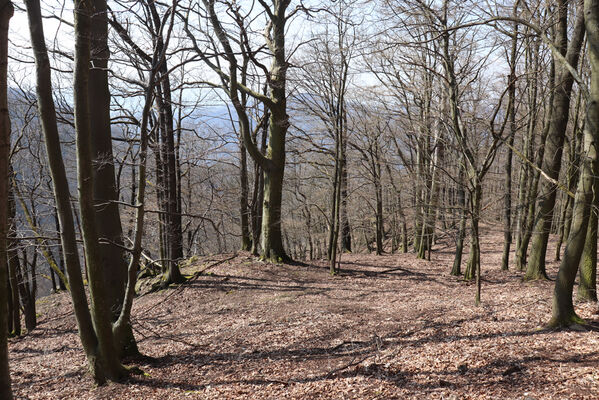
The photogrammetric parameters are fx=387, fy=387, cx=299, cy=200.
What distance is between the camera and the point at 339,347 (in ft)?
A: 19.6

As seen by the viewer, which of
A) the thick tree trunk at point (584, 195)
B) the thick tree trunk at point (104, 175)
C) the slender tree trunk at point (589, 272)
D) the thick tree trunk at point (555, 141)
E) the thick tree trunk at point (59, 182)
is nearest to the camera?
the thick tree trunk at point (59, 182)

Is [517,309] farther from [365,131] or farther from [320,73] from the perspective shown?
[365,131]

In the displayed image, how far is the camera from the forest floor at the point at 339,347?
439 cm

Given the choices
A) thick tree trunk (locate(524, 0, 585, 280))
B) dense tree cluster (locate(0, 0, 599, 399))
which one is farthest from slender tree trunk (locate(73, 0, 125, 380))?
thick tree trunk (locate(524, 0, 585, 280))

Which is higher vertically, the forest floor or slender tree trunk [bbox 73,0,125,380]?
slender tree trunk [bbox 73,0,125,380]

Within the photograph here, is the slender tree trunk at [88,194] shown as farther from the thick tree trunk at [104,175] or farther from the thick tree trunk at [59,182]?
the thick tree trunk at [104,175]

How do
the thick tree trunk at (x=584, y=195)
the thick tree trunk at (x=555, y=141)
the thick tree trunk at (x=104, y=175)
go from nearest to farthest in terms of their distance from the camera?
the thick tree trunk at (x=584, y=195)
the thick tree trunk at (x=104, y=175)
the thick tree trunk at (x=555, y=141)

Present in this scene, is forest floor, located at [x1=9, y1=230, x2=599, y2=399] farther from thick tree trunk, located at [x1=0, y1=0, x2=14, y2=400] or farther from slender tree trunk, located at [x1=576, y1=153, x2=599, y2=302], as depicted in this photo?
thick tree trunk, located at [x1=0, y1=0, x2=14, y2=400]

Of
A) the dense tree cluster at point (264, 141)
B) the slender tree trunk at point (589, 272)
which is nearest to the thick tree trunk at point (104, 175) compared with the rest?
the dense tree cluster at point (264, 141)

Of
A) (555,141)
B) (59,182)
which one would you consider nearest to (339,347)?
(59,182)

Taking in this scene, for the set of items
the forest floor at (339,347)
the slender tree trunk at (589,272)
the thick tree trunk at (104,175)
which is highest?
the thick tree trunk at (104,175)

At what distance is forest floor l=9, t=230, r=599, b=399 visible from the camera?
4.39 metres

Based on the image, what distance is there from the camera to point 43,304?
14656 millimetres

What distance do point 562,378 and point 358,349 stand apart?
2582 mm
